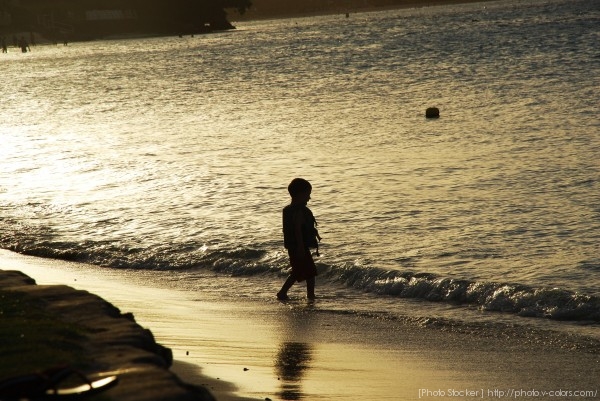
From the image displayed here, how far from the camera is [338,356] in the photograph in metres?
8.08

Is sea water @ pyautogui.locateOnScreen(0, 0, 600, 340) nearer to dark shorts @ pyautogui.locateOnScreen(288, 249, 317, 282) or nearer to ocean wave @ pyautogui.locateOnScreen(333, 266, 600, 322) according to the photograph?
ocean wave @ pyautogui.locateOnScreen(333, 266, 600, 322)

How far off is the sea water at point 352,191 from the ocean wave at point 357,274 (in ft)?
0.08

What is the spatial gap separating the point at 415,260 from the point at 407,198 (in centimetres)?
461

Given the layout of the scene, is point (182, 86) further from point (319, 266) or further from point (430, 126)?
point (319, 266)

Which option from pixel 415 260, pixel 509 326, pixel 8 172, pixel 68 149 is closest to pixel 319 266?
pixel 415 260

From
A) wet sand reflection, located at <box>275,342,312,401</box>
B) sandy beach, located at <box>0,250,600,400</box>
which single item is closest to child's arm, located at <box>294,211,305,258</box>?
sandy beach, located at <box>0,250,600,400</box>

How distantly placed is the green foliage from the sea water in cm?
406

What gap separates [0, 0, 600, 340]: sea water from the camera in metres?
11.5

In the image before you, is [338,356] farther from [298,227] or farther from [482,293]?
[482,293]

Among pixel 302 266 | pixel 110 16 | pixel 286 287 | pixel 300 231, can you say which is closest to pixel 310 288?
pixel 286 287

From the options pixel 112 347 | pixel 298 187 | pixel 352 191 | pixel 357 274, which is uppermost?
pixel 298 187

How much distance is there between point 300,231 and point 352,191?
7777 millimetres

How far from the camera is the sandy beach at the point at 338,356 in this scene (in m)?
7.04

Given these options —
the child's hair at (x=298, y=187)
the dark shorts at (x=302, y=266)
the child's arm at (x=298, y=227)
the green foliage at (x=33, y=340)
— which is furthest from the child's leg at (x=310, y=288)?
the green foliage at (x=33, y=340)
